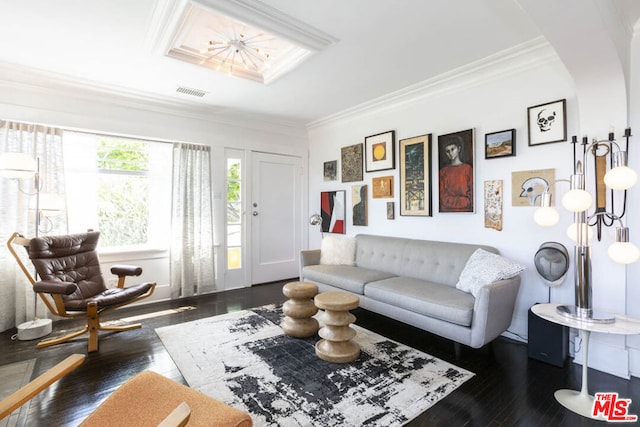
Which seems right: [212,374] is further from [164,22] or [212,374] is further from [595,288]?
[595,288]

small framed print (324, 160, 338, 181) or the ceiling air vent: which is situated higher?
the ceiling air vent

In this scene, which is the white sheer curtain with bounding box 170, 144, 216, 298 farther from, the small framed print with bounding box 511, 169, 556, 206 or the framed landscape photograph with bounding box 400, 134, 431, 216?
the small framed print with bounding box 511, 169, 556, 206

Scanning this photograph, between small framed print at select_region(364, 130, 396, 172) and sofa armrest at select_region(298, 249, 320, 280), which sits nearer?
small framed print at select_region(364, 130, 396, 172)

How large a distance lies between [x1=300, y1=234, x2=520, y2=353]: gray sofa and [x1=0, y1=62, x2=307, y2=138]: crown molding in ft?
7.44

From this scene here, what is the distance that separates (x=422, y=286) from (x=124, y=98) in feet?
13.6

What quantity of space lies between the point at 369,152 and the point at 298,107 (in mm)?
1197

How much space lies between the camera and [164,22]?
2348mm

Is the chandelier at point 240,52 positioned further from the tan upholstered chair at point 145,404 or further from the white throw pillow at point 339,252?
the tan upholstered chair at point 145,404

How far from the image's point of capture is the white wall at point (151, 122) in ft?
11.1

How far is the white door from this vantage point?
5023mm

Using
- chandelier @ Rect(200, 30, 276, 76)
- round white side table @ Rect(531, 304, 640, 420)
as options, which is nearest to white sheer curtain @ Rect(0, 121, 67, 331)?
chandelier @ Rect(200, 30, 276, 76)

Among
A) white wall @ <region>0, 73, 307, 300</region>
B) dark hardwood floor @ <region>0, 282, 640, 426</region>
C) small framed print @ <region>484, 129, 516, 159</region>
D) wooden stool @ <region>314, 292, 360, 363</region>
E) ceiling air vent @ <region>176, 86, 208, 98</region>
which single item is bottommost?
dark hardwood floor @ <region>0, 282, 640, 426</region>

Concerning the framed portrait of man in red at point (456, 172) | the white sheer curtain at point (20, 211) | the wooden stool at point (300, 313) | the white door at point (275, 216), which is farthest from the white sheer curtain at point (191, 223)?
the framed portrait of man in red at point (456, 172)

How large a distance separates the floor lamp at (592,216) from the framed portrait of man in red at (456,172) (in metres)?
1.00
